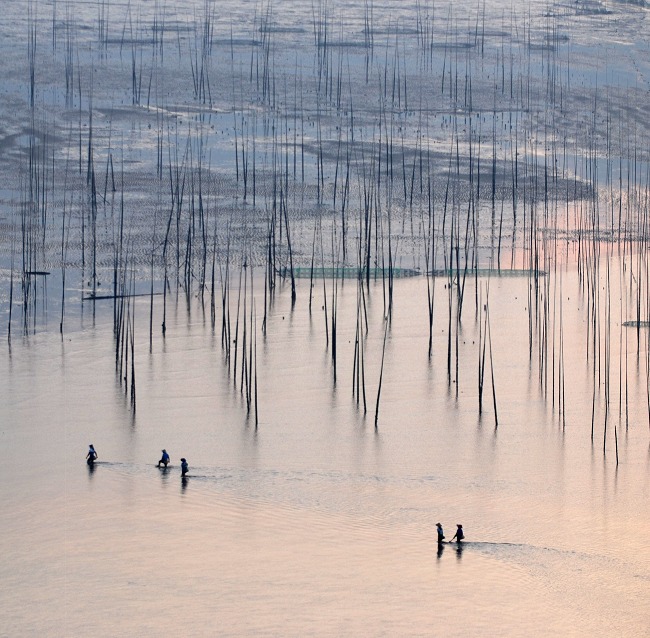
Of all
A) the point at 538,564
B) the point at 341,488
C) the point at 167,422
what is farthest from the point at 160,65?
the point at 538,564

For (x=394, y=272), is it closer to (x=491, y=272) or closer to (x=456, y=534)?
(x=491, y=272)

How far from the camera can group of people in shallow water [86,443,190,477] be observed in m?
22.1

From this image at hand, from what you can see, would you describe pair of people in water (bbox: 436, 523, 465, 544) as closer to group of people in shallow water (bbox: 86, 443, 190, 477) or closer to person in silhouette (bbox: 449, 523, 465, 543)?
person in silhouette (bbox: 449, 523, 465, 543)

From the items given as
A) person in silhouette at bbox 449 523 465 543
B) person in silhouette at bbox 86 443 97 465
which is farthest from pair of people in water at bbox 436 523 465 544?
person in silhouette at bbox 86 443 97 465

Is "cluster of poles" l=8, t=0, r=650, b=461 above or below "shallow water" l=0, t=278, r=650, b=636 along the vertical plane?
above

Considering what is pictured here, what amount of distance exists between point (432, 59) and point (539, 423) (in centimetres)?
3905

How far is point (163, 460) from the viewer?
73.7 feet

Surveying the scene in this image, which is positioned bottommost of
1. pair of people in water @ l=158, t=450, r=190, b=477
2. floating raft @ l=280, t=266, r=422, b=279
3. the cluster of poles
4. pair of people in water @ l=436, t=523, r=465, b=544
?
pair of people in water @ l=436, t=523, r=465, b=544

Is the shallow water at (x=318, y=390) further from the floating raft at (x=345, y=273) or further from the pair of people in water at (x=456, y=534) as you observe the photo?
the floating raft at (x=345, y=273)

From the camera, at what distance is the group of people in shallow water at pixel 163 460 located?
2209cm

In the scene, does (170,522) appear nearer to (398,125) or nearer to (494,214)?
(494,214)

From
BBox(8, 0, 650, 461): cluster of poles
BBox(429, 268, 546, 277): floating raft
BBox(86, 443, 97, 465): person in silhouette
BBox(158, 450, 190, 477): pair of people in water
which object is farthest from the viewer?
BBox(429, 268, 546, 277): floating raft

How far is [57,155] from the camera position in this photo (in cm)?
4862

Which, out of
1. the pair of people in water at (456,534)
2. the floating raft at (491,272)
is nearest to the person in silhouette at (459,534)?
the pair of people in water at (456,534)
